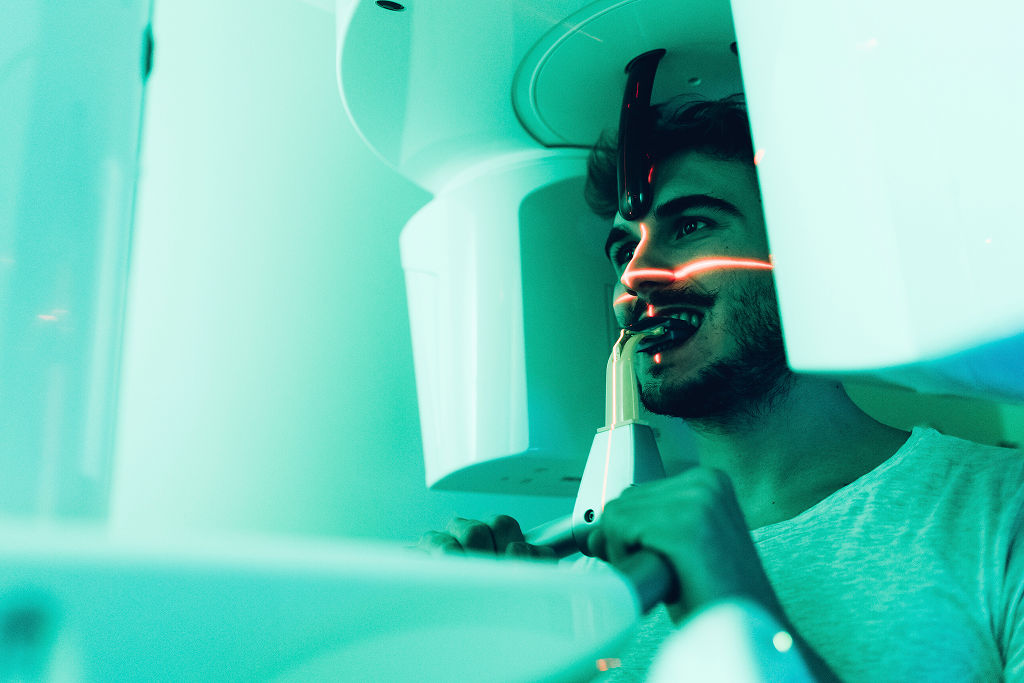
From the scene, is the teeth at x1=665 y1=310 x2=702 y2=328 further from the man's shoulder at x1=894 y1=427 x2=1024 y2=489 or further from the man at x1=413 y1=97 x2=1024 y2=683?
the man's shoulder at x1=894 y1=427 x2=1024 y2=489

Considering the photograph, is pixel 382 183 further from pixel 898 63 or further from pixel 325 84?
pixel 898 63

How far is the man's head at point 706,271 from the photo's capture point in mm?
705

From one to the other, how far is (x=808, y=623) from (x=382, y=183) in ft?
1.94

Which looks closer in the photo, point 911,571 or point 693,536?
point 693,536

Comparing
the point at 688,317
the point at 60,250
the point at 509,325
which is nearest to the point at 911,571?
the point at 688,317

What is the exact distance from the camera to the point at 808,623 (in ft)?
1.73

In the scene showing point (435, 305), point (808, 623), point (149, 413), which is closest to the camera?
point (808, 623)

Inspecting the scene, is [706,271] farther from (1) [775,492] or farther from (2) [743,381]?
(1) [775,492]

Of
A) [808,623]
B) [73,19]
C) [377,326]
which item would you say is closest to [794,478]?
[808,623]

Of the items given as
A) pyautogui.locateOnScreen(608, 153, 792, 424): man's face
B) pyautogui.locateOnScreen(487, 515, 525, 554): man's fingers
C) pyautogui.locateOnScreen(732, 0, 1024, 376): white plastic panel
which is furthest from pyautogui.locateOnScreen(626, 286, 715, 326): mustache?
pyautogui.locateOnScreen(732, 0, 1024, 376): white plastic panel

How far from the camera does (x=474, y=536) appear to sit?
65 centimetres

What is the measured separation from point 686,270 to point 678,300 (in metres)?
0.03

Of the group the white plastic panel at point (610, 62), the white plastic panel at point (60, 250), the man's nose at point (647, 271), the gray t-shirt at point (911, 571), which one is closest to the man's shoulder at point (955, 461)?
the gray t-shirt at point (911, 571)

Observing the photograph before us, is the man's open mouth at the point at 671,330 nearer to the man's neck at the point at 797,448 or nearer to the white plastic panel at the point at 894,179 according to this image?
the man's neck at the point at 797,448
